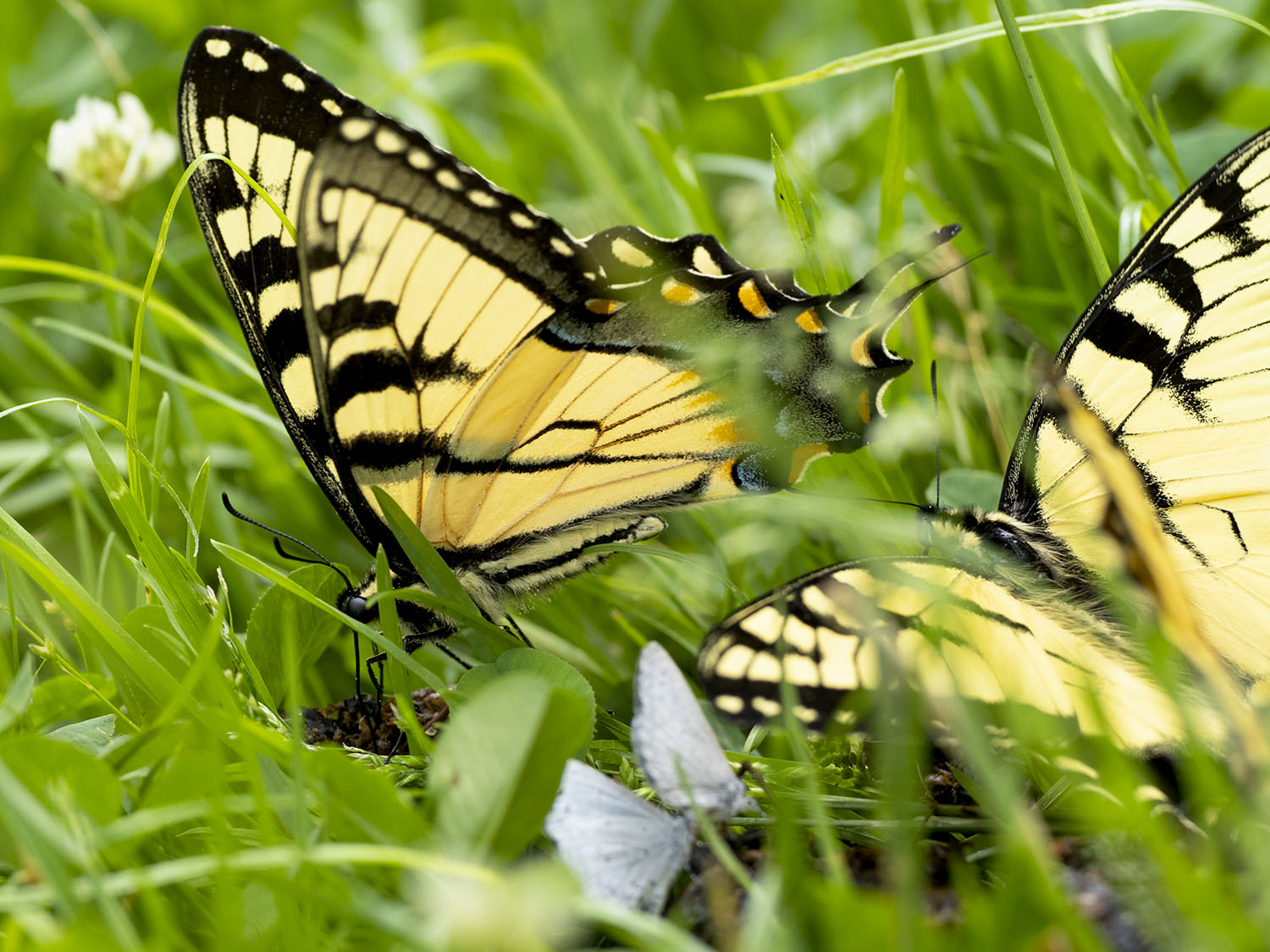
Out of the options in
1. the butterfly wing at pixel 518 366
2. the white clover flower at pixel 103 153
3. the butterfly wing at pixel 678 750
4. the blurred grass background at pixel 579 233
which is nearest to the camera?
the blurred grass background at pixel 579 233

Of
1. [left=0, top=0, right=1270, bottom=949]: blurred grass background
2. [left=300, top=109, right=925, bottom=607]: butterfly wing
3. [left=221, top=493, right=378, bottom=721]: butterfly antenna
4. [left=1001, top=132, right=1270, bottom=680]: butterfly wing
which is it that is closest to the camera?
[left=0, top=0, right=1270, bottom=949]: blurred grass background

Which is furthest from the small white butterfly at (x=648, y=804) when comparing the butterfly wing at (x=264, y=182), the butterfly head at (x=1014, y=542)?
the butterfly wing at (x=264, y=182)

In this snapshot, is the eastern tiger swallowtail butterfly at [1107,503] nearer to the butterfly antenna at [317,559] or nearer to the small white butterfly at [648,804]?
the small white butterfly at [648,804]

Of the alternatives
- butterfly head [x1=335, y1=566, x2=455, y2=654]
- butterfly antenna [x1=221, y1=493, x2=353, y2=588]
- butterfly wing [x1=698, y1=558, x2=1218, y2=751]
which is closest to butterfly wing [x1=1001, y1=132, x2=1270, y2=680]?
butterfly wing [x1=698, y1=558, x2=1218, y2=751]

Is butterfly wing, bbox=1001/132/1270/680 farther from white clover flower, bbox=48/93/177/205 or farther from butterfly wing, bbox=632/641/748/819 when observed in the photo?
white clover flower, bbox=48/93/177/205

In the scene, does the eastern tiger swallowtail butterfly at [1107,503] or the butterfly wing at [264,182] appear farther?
the butterfly wing at [264,182]

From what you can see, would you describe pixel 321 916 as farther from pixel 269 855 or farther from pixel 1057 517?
pixel 1057 517
